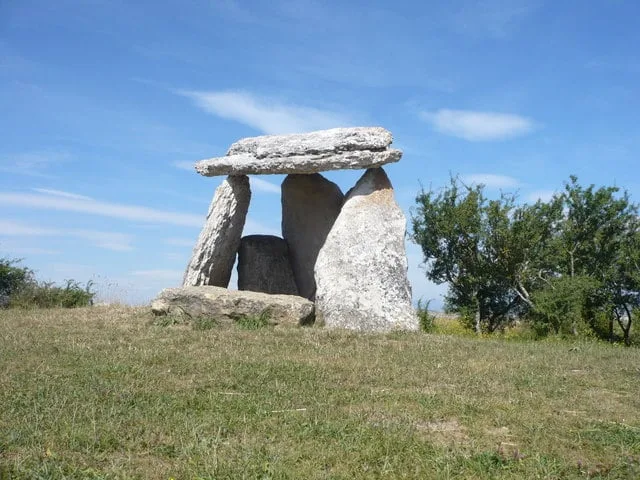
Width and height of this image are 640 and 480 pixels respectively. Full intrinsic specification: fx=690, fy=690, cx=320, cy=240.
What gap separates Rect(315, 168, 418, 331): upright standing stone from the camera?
1430 centimetres

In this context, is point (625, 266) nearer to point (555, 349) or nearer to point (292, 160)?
point (555, 349)

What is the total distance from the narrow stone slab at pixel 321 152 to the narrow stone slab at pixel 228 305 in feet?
11.7

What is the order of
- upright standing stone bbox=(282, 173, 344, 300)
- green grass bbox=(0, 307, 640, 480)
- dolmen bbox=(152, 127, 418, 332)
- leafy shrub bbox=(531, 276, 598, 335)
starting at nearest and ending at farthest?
green grass bbox=(0, 307, 640, 480), dolmen bbox=(152, 127, 418, 332), leafy shrub bbox=(531, 276, 598, 335), upright standing stone bbox=(282, 173, 344, 300)

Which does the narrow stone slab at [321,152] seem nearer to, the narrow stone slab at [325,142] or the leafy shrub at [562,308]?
the narrow stone slab at [325,142]

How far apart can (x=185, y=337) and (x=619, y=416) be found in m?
6.79

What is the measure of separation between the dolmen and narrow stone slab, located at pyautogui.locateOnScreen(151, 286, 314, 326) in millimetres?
20

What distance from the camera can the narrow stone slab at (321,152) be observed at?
1562cm

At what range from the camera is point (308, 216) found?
18.9 m

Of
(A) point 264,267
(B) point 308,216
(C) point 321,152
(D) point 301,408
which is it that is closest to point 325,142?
(C) point 321,152

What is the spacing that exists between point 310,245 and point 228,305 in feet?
19.4

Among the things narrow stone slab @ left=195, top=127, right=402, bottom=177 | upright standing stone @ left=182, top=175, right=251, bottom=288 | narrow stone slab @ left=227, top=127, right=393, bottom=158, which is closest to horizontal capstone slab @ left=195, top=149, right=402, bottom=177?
narrow stone slab @ left=195, top=127, right=402, bottom=177

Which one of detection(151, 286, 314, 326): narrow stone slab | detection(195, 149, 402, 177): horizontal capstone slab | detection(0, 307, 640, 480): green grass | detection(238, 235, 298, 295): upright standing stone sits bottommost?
detection(0, 307, 640, 480): green grass

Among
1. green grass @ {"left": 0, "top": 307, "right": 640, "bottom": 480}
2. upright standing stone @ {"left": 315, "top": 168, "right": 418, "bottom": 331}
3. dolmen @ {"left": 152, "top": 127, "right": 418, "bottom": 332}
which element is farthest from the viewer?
upright standing stone @ {"left": 315, "top": 168, "right": 418, "bottom": 331}

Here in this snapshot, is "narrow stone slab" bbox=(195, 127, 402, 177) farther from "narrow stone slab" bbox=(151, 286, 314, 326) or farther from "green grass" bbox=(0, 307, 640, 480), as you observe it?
"green grass" bbox=(0, 307, 640, 480)
